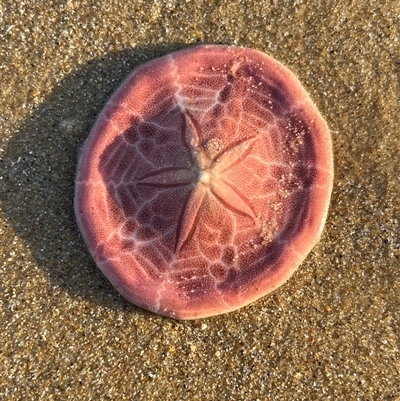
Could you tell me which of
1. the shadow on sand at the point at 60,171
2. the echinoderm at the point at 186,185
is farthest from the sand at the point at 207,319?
the echinoderm at the point at 186,185

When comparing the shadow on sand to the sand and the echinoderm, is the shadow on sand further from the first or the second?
the echinoderm

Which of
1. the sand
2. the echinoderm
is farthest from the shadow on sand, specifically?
the echinoderm

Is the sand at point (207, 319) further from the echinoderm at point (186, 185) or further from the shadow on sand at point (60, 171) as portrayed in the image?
the echinoderm at point (186, 185)

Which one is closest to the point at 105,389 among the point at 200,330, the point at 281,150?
the point at 200,330

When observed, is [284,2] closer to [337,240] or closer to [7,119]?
[337,240]

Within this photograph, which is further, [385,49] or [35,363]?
[385,49]
